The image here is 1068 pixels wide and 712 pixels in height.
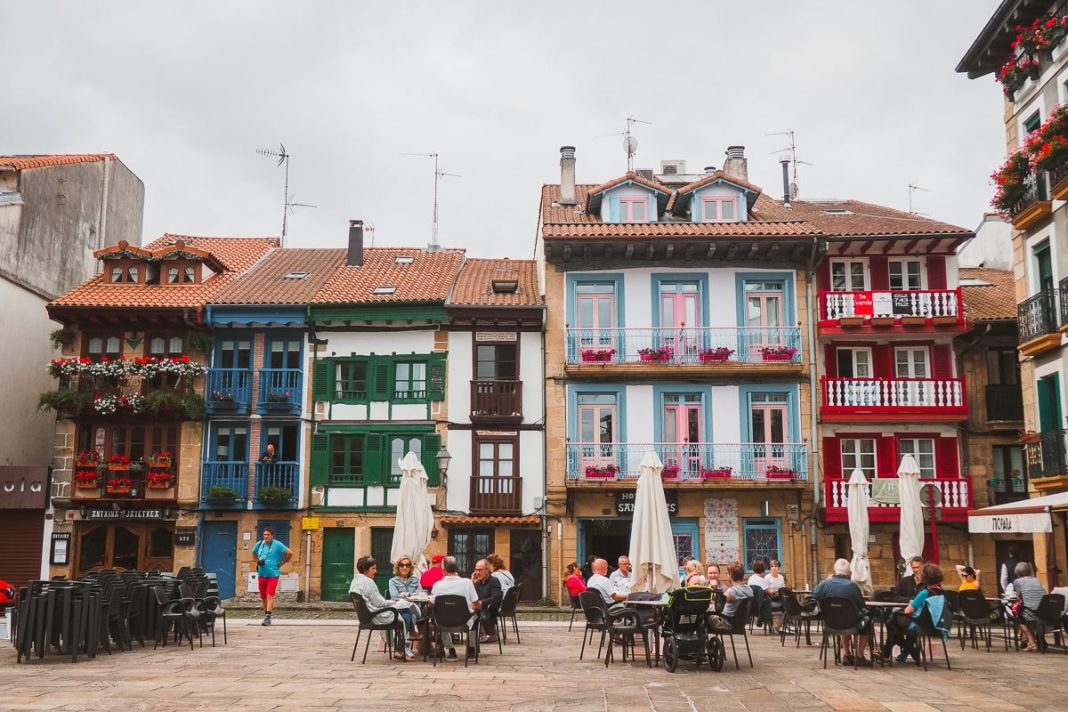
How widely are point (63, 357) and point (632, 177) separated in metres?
17.3

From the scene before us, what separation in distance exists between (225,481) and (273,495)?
160 cm

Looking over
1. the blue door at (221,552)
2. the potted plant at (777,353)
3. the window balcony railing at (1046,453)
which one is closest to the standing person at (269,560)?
the blue door at (221,552)

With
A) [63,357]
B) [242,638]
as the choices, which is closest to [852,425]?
[242,638]

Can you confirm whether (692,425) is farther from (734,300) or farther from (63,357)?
(63,357)

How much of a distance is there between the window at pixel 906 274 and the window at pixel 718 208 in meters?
4.80

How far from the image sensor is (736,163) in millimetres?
33938

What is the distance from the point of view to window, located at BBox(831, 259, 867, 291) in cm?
3050

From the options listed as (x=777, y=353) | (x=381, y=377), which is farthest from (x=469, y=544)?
(x=777, y=353)

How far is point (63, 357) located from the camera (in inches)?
1196

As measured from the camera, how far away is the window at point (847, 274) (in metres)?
30.5

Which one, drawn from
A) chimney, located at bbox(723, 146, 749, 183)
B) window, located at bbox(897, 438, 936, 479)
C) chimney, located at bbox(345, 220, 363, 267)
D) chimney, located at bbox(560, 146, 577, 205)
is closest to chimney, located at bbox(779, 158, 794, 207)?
chimney, located at bbox(723, 146, 749, 183)

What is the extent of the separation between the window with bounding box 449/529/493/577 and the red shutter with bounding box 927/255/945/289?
1437cm

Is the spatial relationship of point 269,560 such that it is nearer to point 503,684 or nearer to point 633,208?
point 503,684

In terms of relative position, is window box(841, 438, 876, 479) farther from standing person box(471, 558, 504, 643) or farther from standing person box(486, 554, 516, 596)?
standing person box(471, 558, 504, 643)
